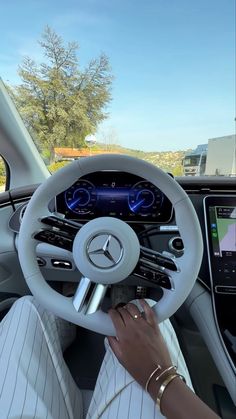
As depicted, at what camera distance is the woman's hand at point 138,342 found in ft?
2.48

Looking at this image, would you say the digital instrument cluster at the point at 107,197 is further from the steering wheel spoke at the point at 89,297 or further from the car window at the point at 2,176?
the car window at the point at 2,176

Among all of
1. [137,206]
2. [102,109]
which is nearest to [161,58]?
[102,109]

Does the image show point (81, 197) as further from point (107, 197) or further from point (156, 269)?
point (156, 269)

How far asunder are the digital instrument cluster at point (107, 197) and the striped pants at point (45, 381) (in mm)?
396

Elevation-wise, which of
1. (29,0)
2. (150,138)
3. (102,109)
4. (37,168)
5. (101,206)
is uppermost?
(29,0)

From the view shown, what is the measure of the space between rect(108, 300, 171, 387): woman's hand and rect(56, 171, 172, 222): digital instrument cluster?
0.58 meters

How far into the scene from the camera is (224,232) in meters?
1.40

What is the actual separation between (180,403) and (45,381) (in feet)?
1.21

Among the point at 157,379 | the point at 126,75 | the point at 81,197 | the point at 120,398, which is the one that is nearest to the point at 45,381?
the point at 120,398

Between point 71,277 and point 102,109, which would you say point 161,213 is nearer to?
point 71,277

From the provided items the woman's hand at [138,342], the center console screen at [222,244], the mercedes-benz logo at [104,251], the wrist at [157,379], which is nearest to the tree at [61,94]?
the center console screen at [222,244]

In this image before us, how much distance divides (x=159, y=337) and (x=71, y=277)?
0.79 meters

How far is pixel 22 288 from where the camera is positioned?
171cm

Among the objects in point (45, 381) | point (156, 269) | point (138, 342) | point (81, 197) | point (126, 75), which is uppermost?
point (126, 75)
